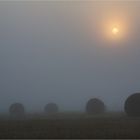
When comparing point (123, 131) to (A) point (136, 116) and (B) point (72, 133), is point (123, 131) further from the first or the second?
(A) point (136, 116)

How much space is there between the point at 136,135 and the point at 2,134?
14.4 feet

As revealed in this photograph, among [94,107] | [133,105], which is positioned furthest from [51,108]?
[133,105]

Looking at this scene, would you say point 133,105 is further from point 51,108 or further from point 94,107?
point 51,108

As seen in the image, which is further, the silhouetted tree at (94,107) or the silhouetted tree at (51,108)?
the silhouetted tree at (51,108)

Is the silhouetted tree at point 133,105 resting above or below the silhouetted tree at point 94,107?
above

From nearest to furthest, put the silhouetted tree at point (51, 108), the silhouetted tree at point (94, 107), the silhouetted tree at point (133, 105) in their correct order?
the silhouetted tree at point (133, 105) → the silhouetted tree at point (94, 107) → the silhouetted tree at point (51, 108)

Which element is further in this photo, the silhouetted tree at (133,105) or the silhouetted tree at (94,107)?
the silhouetted tree at (94,107)

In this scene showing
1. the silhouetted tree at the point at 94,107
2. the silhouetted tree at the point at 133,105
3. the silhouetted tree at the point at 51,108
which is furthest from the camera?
the silhouetted tree at the point at 51,108

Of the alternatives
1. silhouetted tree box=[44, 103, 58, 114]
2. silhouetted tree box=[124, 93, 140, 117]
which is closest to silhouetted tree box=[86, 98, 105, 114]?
silhouetted tree box=[44, 103, 58, 114]

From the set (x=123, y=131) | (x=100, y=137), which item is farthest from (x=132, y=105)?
(x=100, y=137)

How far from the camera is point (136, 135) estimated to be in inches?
515

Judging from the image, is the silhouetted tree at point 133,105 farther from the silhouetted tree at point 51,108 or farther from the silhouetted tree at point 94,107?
the silhouetted tree at point 51,108

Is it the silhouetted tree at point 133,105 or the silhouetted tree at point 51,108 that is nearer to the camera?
the silhouetted tree at point 133,105

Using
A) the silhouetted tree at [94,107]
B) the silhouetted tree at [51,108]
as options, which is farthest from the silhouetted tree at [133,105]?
the silhouetted tree at [51,108]
